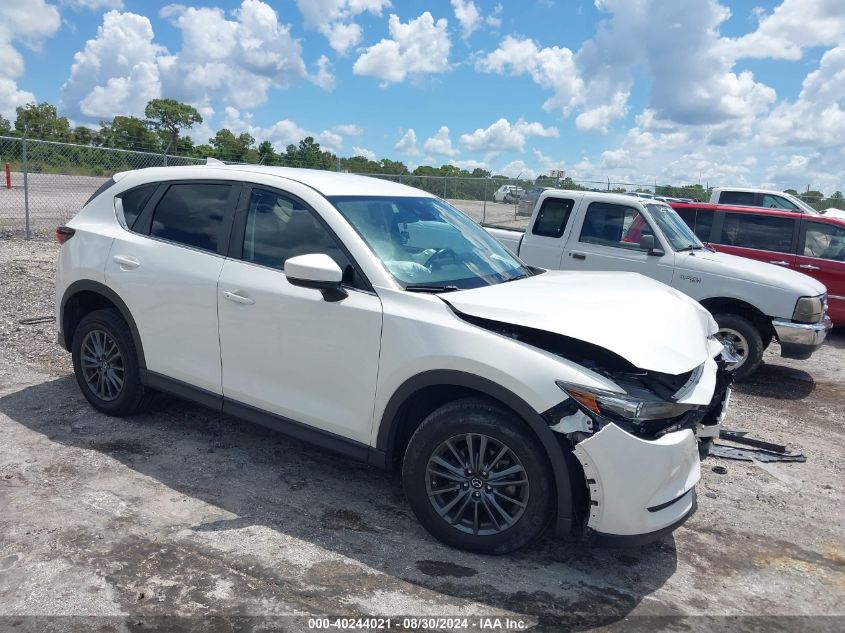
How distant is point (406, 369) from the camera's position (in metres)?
3.59

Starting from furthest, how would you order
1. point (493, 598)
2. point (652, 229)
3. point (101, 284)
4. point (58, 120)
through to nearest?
point (58, 120) < point (652, 229) < point (101, 284) < point (493, 598)

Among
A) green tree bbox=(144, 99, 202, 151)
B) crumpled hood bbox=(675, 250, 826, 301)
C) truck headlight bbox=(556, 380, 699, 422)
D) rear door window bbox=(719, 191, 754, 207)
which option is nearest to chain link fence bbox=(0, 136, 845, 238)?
rear door window bbox=(719, 191, 754, 207)

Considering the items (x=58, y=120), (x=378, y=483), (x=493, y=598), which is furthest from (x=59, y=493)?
(x=58, y=120)

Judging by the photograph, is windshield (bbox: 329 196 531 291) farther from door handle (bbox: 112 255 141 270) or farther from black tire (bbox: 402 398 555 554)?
door handle (bbox: 112 255 141 270)

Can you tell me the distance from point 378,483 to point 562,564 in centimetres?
132

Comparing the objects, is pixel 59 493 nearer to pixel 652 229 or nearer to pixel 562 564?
pixel 562 564

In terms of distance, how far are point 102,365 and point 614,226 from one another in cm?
577

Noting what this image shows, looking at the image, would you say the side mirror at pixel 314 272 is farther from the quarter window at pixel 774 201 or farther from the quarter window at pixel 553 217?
the quarter window at pixel 774 201

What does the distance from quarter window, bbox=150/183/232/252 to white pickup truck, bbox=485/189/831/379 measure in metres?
4.87

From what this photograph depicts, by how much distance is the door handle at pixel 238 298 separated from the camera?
412 cm

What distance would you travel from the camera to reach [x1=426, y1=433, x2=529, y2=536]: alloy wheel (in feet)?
11.1

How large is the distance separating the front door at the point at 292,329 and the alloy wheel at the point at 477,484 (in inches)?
19.5

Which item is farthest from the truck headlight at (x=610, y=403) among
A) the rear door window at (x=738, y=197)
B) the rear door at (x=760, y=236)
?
the rear door window at (x=738, y=197)

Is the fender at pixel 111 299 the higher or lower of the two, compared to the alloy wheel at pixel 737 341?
higher
